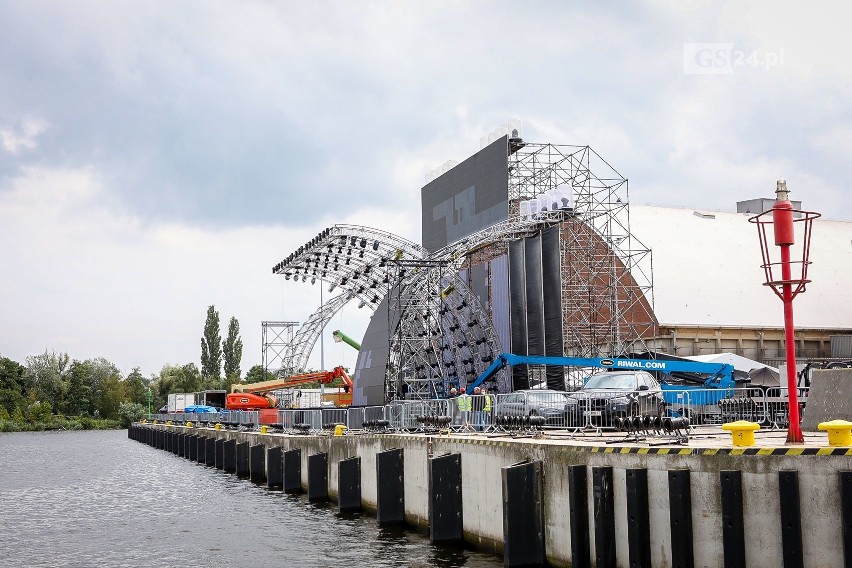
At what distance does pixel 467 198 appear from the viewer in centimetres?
6625

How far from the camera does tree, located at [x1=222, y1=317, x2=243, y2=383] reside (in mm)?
145500

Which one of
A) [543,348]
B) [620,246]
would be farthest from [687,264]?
[543,348]

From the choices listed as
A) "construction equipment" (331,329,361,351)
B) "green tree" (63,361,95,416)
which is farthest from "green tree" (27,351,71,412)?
"construction equipment" (331,329,361,351)

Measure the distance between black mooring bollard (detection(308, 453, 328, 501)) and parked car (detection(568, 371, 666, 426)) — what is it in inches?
437

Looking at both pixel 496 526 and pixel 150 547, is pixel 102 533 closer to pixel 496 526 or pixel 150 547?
pixel 150 547

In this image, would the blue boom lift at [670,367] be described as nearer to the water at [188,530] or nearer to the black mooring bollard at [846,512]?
the water at [188,530]

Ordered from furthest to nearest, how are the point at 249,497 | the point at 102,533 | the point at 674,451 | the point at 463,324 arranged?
the point at 463,324
the point at 249,497
the point at 102,533
the point at 674,451

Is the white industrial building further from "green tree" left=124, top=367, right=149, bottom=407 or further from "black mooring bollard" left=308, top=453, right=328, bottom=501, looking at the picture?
"green tree" left=124, top=367, right=149, bottom=407

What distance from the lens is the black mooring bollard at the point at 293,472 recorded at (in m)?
37.7

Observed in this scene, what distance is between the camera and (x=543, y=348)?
54188mm

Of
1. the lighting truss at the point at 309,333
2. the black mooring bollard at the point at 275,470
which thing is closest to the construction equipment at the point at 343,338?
the lighting truss at the point at 309,333

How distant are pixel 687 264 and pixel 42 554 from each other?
176 feet

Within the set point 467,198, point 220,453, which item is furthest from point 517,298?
point 220,453

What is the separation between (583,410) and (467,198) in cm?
4213
